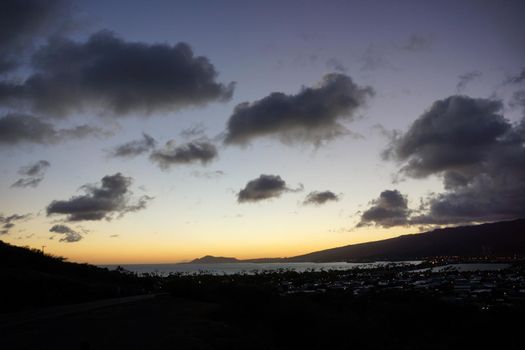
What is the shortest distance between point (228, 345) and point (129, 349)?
3.09 meters

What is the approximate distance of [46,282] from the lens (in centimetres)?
3012

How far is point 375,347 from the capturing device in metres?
20.5

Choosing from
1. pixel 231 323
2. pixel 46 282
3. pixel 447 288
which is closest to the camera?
pixel 231 323

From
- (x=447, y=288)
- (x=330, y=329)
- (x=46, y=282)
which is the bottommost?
(x=447, y=288)

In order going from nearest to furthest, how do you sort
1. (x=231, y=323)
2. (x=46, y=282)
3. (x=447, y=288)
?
(x=231, y=323) → (x=46, y=282) → (x=447, y=288)

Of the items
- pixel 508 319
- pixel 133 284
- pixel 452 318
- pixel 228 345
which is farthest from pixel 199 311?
pixel 133 284

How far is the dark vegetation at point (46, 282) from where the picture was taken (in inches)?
1015

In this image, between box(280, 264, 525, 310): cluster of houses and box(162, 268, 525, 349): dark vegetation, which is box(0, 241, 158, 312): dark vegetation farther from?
box(280, 264, 525, 310): cluster of houses

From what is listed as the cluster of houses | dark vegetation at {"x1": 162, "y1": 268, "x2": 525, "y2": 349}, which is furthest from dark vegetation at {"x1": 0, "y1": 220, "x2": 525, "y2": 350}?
the cluster of houses

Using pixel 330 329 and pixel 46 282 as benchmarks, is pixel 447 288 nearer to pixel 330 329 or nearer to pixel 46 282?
pixel 330 329

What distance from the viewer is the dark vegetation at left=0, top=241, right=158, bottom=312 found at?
84.6 ft

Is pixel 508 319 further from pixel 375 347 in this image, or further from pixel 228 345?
pixel 228 345

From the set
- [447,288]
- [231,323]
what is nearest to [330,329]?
[231,323]

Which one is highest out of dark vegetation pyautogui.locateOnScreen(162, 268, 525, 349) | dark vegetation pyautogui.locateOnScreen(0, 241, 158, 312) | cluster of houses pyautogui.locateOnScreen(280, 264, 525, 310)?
dark vegetation pyautogui.locateOnScreen(0, 241, 158, 312)
